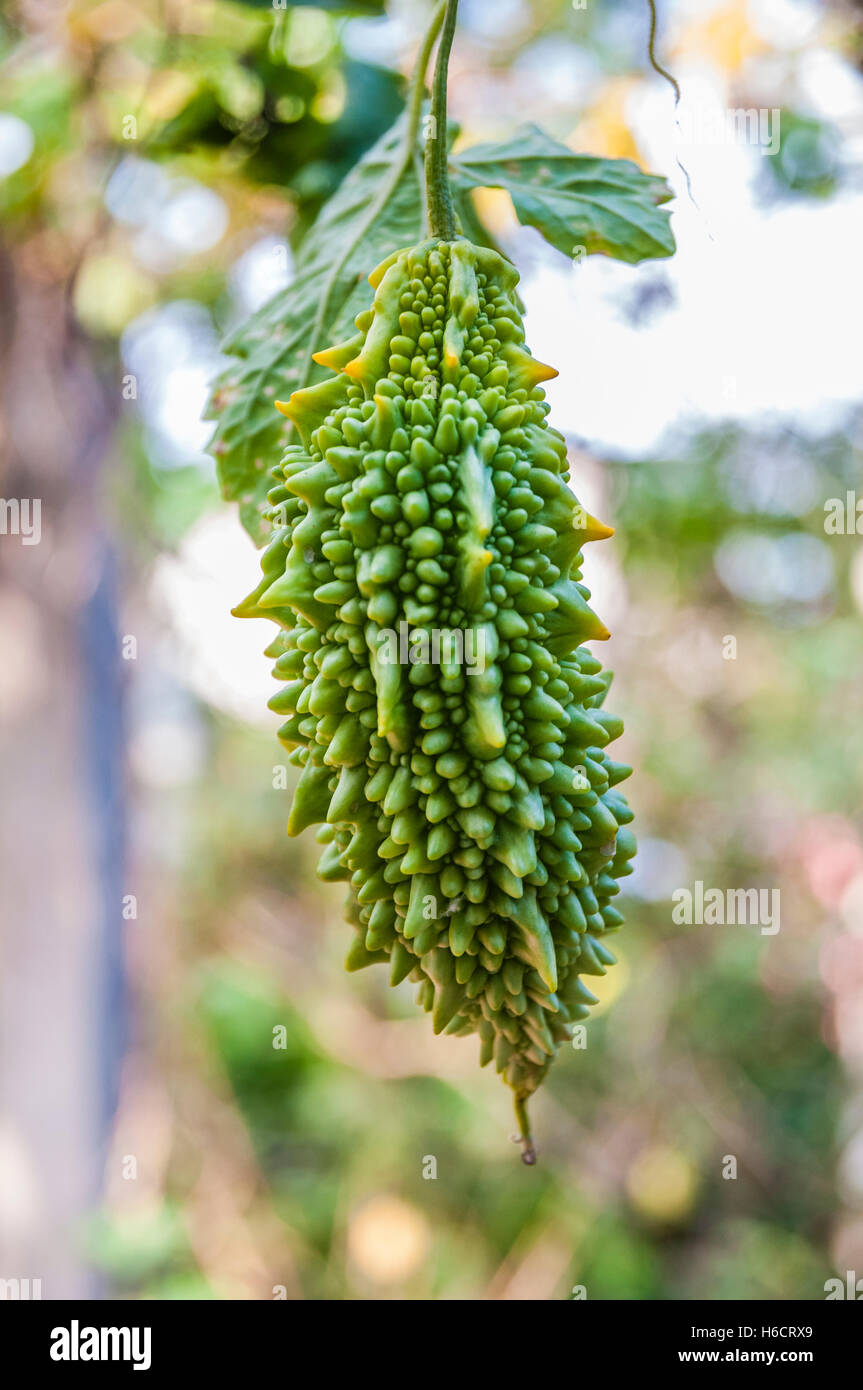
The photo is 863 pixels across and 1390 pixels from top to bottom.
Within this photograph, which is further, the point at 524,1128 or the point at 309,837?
the point at 309,837

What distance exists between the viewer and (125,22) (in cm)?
230

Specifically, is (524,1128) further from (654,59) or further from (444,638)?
(654,59)

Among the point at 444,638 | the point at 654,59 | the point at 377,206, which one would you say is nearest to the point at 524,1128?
the point at 444,638

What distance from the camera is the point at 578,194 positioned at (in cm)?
129

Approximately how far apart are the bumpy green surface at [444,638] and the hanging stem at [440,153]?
6cm

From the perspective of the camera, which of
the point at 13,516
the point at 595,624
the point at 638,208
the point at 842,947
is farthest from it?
the point at 842,947

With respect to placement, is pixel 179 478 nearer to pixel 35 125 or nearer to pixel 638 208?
pixel 35 125

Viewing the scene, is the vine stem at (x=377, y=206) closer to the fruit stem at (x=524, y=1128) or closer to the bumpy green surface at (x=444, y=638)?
the bumpy green surface at (x=444, y=638)

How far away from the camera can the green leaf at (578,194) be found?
4.14 feet

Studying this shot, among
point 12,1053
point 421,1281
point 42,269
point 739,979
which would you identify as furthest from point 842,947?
point 42,269

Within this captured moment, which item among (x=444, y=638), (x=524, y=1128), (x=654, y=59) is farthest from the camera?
(x=654, y=59)

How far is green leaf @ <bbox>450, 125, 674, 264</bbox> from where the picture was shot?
4.14ft

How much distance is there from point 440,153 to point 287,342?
333 mm
